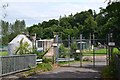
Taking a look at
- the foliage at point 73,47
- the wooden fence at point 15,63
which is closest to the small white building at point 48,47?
the foliage at point 73,47

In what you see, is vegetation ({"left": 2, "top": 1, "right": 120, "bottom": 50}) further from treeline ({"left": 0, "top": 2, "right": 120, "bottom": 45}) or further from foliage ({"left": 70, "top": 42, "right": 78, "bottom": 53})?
foliage ({"left": 70, "top": 42, "right": 78, "bottom": 53})

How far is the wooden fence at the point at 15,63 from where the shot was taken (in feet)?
54.4

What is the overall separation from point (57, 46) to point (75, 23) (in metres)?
75.4

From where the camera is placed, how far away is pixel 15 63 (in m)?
18.6

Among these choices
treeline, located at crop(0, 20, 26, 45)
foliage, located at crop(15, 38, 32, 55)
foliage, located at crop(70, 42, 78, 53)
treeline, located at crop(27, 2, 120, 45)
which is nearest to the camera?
treeline, located at crop(0, 20, 26, 45)

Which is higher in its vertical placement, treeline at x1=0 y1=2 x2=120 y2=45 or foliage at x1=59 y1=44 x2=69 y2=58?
treeline at x1=0 y1=2 x2=120 y2=45

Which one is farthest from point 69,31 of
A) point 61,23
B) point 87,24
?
point 61,23

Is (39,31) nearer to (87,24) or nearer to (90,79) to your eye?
(87,24)

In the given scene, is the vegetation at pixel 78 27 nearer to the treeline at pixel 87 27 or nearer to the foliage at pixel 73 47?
the treeline at pixel 87 27

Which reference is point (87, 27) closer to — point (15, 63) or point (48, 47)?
point (48, 47)

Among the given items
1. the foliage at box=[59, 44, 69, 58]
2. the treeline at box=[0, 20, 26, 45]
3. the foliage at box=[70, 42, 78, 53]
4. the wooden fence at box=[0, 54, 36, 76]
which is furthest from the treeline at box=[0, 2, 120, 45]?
the wooden fence at box=[0, 54, 36, 76]

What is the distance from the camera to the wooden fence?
54.4 feet

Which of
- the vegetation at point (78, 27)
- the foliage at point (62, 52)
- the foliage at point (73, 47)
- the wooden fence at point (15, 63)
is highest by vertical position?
the vegetation at point (78, 27)

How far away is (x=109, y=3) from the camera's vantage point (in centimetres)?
1644
